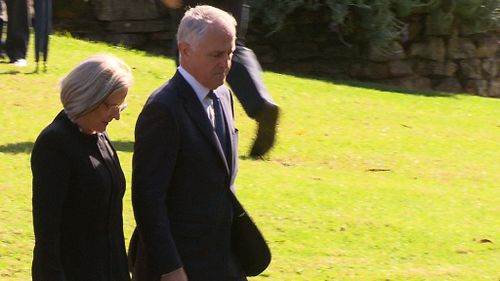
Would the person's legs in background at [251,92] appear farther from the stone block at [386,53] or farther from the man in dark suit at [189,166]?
the stone block at [386,53]

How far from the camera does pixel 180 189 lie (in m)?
4.18

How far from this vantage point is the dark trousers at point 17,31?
10.6 m

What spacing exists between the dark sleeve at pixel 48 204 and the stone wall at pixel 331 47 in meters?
9.41

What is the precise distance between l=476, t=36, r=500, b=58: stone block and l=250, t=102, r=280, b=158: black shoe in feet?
25.6

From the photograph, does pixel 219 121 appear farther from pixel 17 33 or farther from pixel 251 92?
pixel 17 33

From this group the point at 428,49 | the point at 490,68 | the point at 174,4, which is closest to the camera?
the point at 174,4

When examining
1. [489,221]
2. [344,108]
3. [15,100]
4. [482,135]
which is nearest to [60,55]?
[15,100]

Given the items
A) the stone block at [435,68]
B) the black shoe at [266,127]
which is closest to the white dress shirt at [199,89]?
the black shoe at [266,127]

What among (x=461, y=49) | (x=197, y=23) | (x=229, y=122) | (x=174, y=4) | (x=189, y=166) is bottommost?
(x=461, y=49)

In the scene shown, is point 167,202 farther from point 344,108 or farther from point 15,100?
point 344,108

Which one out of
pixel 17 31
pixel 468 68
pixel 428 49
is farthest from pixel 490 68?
pixel 17 31

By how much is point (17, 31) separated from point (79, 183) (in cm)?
697

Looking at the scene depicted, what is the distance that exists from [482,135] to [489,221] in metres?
2.89

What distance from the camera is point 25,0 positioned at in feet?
35.3
